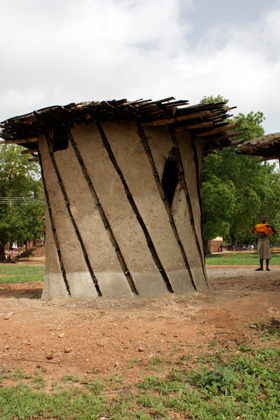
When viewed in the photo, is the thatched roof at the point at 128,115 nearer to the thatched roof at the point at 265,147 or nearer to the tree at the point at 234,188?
the thatched roof at the point at 265,147

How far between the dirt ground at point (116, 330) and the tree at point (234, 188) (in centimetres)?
1647

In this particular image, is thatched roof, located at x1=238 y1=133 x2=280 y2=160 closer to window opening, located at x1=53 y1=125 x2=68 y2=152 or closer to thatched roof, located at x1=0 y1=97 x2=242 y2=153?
thatched roof, located at x1=0 y1=97 x2=242 y2=153

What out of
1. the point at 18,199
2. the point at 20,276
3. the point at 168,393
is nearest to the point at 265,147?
the point at 168,393

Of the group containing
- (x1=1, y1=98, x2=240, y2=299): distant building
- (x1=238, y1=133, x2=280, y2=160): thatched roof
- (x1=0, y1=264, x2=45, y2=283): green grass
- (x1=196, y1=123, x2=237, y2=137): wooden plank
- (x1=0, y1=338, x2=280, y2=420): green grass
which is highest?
(x1=196, y1=123, x2=237, y2=137): wooden plank

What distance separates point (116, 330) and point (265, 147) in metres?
5.12

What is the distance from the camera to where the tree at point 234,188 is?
73.2 feet

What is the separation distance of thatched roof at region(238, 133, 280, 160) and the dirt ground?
3.12m

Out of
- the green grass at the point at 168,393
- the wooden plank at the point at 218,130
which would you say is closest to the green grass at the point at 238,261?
the wooden plank at the point at 218,130

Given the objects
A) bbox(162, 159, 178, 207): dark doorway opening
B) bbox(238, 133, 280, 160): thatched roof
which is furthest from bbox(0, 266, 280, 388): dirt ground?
bbox(238, 133, 280, 160): thatched roof

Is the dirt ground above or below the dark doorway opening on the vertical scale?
below

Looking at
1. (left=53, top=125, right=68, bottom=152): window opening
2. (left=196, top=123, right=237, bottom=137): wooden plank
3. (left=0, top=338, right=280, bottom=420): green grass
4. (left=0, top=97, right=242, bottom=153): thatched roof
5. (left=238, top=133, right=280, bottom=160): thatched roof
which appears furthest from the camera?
(left=238, top=133, right=280, bottom=160): thatched roof

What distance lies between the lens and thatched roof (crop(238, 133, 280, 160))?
303 inches

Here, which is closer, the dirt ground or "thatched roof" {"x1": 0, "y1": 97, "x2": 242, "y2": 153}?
the dirt ground

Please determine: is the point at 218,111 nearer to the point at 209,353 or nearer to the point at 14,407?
the point at 209,353
